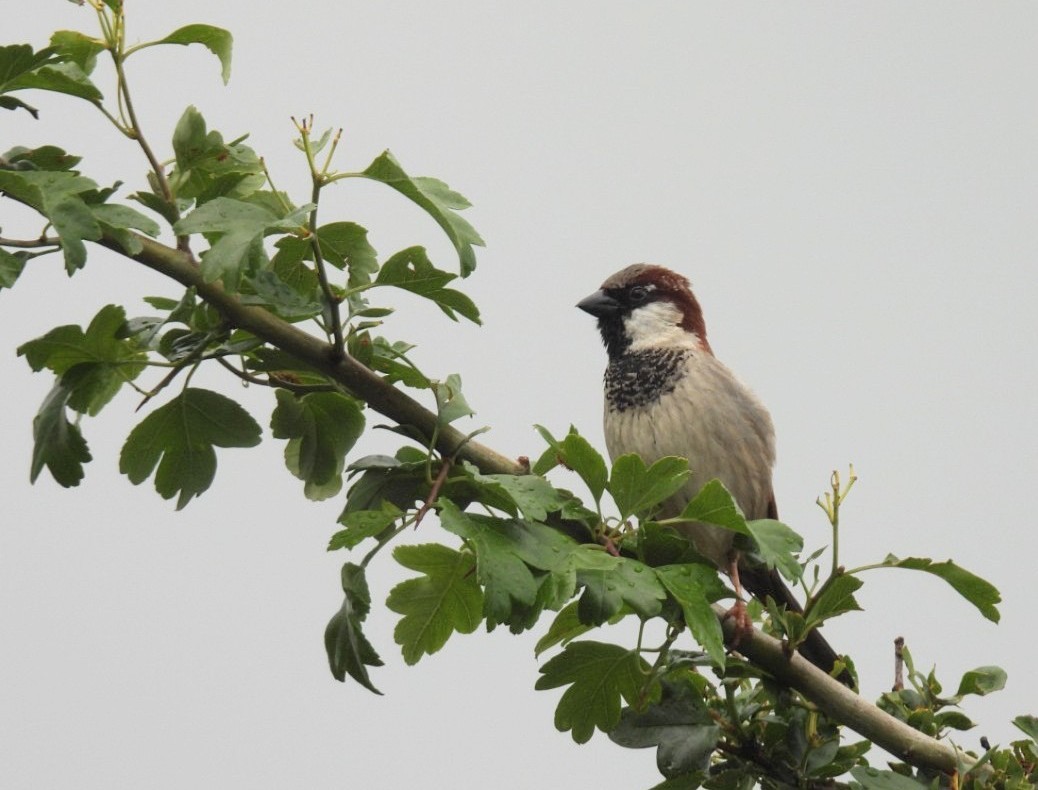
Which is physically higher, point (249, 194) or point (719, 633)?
point (249, 194)

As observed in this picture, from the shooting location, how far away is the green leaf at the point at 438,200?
0.91 metres

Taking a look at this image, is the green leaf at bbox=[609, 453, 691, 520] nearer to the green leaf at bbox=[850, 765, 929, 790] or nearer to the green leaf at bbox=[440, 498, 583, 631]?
the green leaf at bbox=[440, 498, 583, 631]

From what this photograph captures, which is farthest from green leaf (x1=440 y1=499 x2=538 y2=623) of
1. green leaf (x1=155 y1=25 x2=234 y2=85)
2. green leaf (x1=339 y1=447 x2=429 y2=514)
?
green leaf (x1=155 y1=25 x2=234 y2=85)

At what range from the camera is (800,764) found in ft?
3.67

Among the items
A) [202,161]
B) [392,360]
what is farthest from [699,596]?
[202,161]

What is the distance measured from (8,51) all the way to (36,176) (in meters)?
0.10

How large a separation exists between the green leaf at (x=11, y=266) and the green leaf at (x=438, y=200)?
0.82 feet

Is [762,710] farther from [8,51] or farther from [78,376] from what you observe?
[8,51]

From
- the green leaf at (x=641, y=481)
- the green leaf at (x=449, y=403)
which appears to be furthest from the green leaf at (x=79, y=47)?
the green leaf at (x=641, y=481)

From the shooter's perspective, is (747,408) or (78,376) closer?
(78,376)

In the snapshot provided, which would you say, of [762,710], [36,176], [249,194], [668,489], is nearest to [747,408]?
[762,710]

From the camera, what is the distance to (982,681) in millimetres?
1255

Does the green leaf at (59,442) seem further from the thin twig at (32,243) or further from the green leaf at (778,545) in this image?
the green leaf at (778,545)

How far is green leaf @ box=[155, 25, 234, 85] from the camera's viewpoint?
3.32 ft
